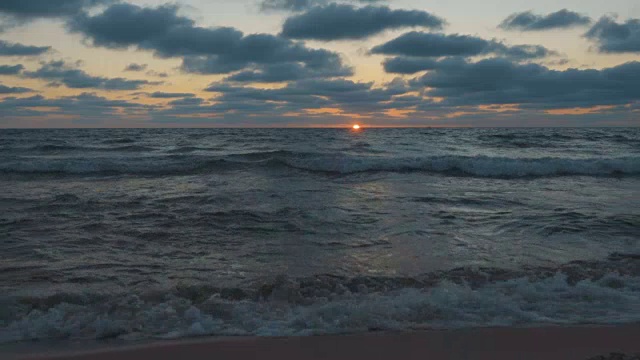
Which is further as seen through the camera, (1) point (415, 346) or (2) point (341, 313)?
(2) point (341, 313)

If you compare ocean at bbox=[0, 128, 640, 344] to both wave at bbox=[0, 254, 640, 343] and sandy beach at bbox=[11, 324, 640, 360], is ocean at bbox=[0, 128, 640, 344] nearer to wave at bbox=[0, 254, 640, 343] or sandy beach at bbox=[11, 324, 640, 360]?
wave at bbox=[0, 254, 640, 343]

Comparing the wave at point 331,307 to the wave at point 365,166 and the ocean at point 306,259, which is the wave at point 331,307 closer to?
the ocean at point 306,259

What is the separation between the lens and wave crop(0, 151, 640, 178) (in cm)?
1934

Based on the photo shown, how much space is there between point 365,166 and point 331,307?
15.8 meters

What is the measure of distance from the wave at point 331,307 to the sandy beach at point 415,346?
19 cm

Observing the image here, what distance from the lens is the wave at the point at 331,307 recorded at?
4.50m

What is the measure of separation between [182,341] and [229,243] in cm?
363

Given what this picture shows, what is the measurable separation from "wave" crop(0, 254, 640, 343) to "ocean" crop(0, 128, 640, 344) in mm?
21

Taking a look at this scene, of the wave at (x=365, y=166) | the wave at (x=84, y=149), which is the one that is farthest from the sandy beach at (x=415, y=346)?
the wave at (x=84, y=149)

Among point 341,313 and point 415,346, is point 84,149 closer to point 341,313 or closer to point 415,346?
point 341,313

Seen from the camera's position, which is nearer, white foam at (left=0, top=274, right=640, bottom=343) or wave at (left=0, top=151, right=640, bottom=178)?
white foam at (left=0, top=274, right=640, bottom=343)

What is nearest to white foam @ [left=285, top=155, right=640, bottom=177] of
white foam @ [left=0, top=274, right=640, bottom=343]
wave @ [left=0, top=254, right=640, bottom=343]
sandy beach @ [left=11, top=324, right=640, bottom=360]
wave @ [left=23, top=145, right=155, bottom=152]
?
wave @ [left=23, top=145, right=155, bottom=152]

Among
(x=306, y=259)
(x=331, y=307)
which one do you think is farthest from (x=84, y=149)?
(x=331, y=307)

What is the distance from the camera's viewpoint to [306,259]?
6.86 metres
